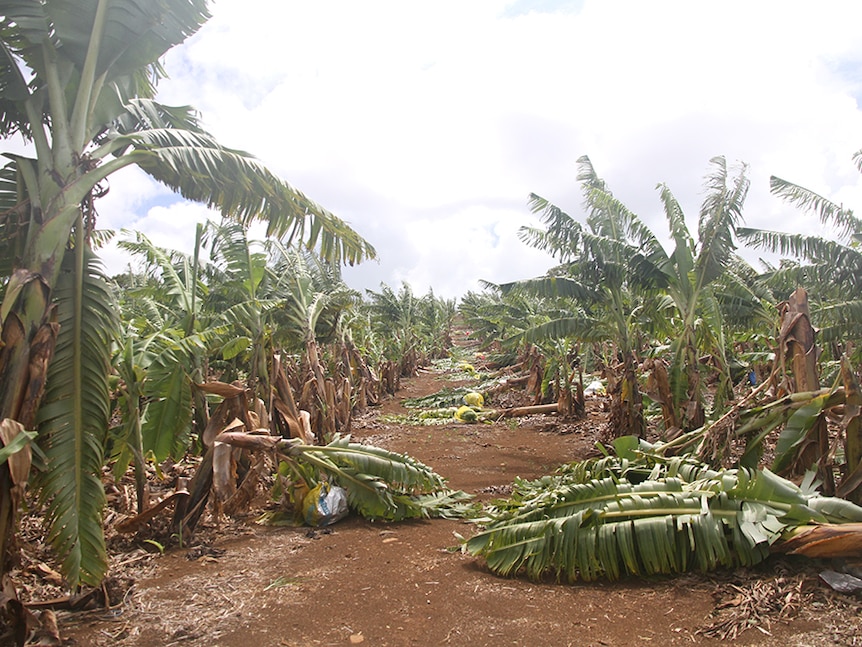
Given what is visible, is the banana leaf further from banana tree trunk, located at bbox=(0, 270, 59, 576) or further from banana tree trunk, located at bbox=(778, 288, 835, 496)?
banana tree trunk, located at bbox=(0, 270, 59, 576)

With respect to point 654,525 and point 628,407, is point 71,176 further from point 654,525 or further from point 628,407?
point 628,407

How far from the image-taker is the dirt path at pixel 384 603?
378cm

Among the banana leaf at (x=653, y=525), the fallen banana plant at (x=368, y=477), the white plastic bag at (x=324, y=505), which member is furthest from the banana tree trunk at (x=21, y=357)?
the banana leaf at (x=653, y=525)

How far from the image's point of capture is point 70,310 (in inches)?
152

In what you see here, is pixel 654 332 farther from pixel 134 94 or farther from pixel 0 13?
pixel 0 13

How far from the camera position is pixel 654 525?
4410 millimetres

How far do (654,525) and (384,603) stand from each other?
228 cm

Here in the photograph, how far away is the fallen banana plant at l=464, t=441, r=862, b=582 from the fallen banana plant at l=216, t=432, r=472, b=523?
4.86 feet

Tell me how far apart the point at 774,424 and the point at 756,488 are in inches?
55.0

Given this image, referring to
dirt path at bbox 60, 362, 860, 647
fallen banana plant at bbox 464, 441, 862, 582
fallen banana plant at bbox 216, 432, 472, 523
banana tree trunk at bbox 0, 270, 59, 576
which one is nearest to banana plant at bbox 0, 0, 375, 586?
banana tree trunk at bbox 0, 270, 59, 576

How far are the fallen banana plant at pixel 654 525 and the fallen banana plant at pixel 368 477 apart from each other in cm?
148

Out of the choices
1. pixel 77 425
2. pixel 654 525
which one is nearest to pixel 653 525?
pixel 654 525

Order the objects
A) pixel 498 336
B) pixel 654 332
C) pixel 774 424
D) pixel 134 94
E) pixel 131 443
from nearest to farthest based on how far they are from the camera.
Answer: pixel 134 94 → pixel 774 424 → pixel 131 443 → pixel 654 332 → pixel 498 336

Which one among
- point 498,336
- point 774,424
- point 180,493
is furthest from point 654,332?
point 498,336
